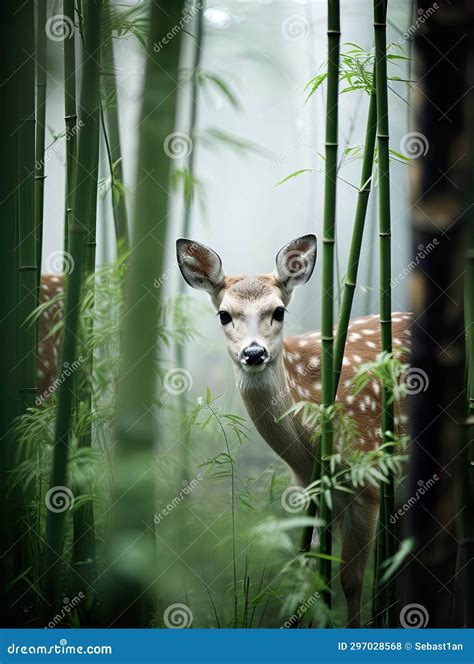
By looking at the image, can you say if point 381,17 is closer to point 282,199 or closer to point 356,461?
point 282,199

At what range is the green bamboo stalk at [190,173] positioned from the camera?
6.14 feet

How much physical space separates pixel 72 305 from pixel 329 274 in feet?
1.95

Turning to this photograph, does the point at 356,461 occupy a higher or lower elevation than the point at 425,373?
lower

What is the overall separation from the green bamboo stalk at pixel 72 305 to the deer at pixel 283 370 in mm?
232

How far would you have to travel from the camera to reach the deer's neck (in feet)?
6.04

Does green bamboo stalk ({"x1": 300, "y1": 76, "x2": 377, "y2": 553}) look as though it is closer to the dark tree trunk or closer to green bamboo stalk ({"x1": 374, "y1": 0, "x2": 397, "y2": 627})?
green bamboo stalk ({"x1": 374, "y1": 0, "x2": 397, "y2": 627})

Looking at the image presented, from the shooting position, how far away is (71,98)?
192 centimetres

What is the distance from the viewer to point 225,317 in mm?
1838

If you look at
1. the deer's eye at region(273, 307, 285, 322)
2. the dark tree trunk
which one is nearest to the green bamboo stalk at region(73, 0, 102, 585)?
the deer's eye at region(273, 307, 285, 322)

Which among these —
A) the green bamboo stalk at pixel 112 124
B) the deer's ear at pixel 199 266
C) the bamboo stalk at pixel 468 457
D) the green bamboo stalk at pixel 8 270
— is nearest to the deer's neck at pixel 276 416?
the deer's ear at pixel 199 266

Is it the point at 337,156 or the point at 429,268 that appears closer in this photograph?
the point at 429,268

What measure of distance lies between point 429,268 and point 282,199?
422 millimetres

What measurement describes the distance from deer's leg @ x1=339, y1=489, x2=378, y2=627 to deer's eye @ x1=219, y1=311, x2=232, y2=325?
52 cm

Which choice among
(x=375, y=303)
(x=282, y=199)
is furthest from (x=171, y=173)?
(x=375, y=303)
